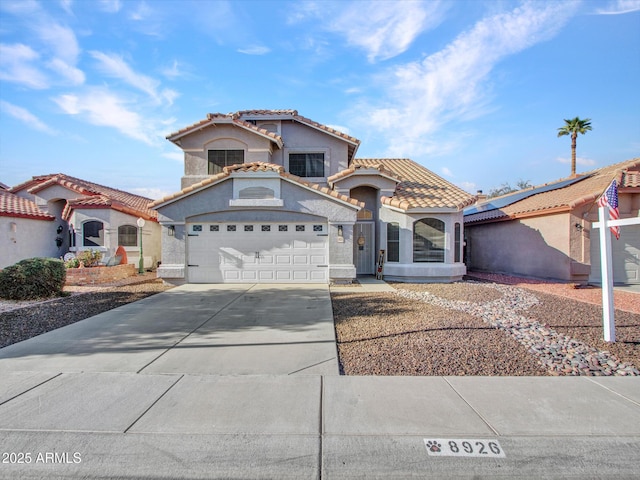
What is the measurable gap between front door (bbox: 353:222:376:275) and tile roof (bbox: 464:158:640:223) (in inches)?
267

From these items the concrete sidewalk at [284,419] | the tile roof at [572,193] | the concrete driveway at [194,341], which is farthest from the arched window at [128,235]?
the tile roof at [572,193]

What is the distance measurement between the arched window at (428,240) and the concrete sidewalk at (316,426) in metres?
9.14

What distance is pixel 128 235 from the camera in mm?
17438

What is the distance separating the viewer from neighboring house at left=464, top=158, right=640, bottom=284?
516 inches

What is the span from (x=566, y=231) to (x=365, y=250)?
24.8 feet

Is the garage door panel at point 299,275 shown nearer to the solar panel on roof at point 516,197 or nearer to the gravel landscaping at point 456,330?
the gravel landscaping at point 456,330

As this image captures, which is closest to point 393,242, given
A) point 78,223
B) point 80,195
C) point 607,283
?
point 607,283

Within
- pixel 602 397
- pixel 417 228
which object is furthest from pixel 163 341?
pixel 417 228

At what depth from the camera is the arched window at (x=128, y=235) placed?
1718cm

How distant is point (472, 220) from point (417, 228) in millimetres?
7893

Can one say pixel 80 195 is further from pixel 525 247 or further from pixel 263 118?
pixel 525 247

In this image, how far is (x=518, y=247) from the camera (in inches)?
637

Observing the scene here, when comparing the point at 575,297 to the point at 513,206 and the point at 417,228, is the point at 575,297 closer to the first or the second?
the point at 417,228

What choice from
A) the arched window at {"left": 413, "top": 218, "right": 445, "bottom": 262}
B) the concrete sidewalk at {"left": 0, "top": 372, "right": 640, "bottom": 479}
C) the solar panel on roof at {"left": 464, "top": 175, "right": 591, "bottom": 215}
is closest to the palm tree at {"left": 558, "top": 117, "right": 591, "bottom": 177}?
the solar panel on roof at {"left": 464, "top": 175, "right": 591, "bottom": 215}
